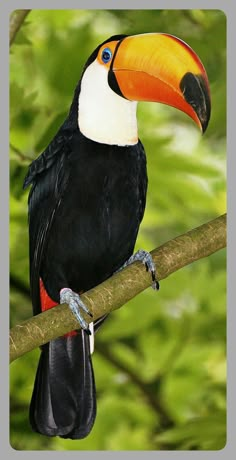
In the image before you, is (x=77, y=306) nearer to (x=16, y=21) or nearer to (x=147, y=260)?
(x=147, y=260)

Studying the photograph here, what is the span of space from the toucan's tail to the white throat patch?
69cm

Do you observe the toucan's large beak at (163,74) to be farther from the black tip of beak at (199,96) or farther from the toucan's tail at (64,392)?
the toucan's tail at (64,392)

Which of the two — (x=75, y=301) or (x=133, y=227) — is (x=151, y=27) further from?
(x=75, y=301)

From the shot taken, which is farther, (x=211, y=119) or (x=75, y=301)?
(x=211, y=119)

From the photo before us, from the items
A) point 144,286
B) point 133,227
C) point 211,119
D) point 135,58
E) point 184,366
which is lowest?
point 184,366

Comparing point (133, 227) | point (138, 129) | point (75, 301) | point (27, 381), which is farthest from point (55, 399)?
point (138, 129)

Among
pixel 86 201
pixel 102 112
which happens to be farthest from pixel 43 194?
pixel 102 112

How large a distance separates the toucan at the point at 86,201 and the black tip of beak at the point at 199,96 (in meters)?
0.09

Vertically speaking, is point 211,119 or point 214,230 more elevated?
point 211,119

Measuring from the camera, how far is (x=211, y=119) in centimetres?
314

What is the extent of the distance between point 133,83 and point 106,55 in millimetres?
136

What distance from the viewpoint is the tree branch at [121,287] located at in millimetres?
2764

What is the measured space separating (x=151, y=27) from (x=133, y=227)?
692mm

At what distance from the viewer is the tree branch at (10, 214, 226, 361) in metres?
2.76
